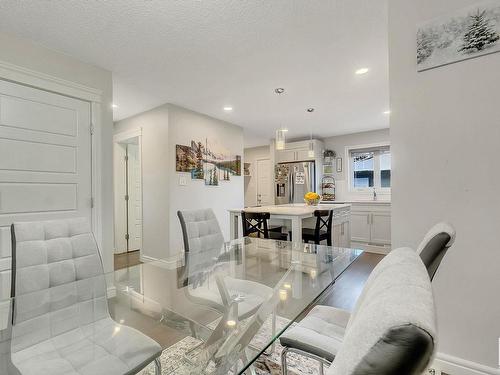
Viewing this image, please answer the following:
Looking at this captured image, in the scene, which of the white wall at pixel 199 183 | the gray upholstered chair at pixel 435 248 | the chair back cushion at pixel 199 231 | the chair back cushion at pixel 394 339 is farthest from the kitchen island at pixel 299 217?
the chair back cushion at pixel 394 339

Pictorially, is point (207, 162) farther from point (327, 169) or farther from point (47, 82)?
point (327, 169)

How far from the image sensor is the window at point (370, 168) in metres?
5.59

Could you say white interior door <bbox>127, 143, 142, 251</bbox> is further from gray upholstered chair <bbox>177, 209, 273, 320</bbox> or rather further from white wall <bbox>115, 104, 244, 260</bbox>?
gray upholstered chair <bbox>177, 209, 273, 320</bbox>

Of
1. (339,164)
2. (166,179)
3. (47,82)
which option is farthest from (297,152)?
(47,82)

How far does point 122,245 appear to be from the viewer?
4.88 m

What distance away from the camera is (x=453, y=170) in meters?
1.54

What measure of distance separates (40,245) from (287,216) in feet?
7.95

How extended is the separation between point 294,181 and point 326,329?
190 inches

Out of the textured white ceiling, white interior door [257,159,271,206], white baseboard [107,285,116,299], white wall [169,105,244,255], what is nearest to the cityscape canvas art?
white wall [169,105,244,255]

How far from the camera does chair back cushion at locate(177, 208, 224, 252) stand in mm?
2176

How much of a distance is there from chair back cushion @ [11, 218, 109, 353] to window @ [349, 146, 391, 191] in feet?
18.2

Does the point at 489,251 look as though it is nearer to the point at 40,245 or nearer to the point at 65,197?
the point at 40,245

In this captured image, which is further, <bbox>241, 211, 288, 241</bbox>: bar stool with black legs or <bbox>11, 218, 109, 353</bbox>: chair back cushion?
<bbox>241, 211, 288, 241</bbox>: bar stool with black legs

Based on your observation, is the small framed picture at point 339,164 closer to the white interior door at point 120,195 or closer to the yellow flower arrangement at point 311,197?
the yellow flower arrangement at point 311,197
